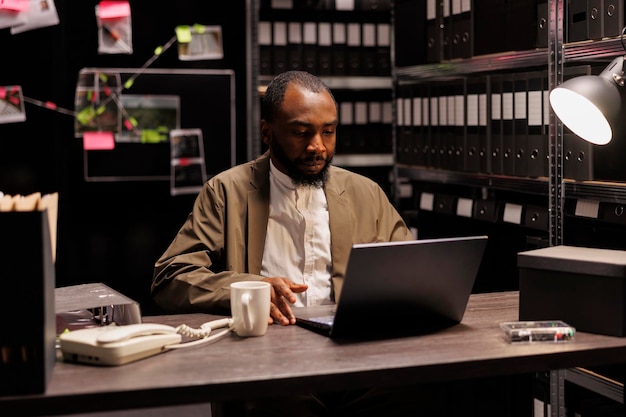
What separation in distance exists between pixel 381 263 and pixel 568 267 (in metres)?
0.42

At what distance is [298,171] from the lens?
2266 mm

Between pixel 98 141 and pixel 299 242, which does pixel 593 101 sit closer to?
pixel 299 242

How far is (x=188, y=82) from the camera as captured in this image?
4121mm

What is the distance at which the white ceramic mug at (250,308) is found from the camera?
5.37 ft

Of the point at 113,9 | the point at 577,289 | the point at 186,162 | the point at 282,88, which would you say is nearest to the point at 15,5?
the point at 113,9

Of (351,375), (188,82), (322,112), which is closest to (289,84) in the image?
(322,112)

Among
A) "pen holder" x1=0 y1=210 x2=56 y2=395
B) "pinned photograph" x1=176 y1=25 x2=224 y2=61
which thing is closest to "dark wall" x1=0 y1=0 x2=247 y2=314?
"pinned photograph" x1=176 y1=25 x2=224 y2=61

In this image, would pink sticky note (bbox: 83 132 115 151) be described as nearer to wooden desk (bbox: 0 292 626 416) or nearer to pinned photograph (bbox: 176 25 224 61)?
pinned photograph (bbox: 176 25 224 61)

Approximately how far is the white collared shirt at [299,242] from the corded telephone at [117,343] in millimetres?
721

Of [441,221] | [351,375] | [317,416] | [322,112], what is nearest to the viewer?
[351,375]

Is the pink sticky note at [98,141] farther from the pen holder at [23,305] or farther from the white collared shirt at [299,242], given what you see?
the pen holder at [23,305]

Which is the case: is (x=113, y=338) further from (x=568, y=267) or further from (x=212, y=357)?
(x=568, y=267)

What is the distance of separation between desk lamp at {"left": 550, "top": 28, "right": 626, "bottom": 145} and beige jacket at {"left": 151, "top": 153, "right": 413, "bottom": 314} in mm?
558

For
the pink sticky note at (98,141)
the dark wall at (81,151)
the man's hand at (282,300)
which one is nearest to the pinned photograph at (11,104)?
the dark wall at (81,151)
